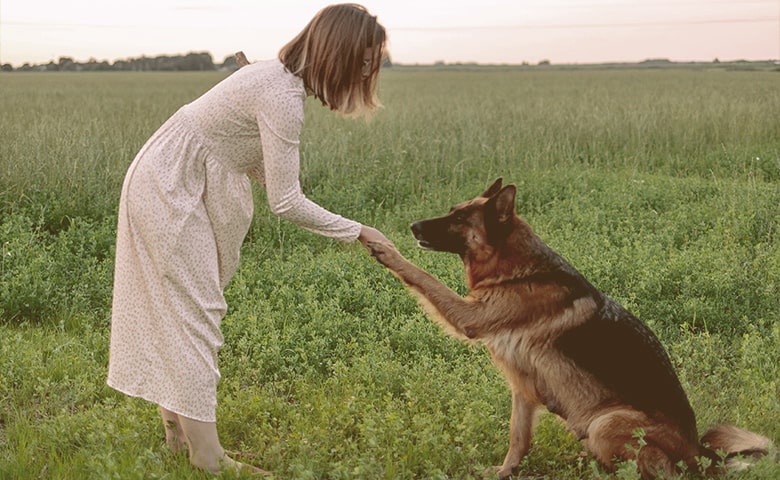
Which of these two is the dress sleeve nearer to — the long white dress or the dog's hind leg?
the long white dress

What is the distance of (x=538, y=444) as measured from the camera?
4012mm

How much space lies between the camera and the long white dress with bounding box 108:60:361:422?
319 centimetres

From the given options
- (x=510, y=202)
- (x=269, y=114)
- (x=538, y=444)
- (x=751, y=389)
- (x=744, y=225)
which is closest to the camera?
(x=269, y=114)

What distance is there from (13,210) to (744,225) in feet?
24.4

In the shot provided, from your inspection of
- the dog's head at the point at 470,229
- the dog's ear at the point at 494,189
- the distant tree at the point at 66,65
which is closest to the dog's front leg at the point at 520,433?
the dog's head at the point at 470,229

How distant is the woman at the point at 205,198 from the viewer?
10.4 feet

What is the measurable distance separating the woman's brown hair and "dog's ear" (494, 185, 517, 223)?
0.81 meters

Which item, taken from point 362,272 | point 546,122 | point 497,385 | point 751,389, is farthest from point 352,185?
point 546,122

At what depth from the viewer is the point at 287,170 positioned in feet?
10.5

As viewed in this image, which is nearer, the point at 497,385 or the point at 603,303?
the point at 603,303

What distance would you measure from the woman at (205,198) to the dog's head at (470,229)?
524 millimetres

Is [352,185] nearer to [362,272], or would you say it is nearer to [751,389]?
[362,272]

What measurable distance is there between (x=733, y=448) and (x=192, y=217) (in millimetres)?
2683

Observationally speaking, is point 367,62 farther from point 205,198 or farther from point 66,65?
point 66,65
